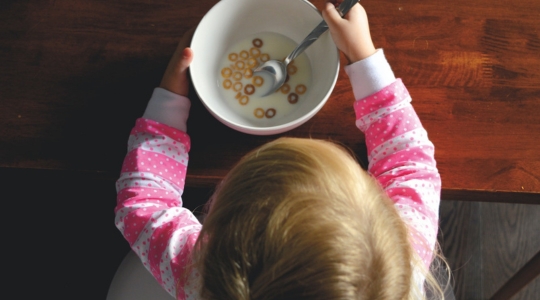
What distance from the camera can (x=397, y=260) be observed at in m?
0.51

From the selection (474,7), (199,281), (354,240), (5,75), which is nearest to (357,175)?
(354,240)

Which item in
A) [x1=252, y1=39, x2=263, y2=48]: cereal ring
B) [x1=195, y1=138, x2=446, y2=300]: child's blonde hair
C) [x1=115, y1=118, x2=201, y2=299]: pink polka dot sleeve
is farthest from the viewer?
[x1=252, y1=39, x2=263, y2=48]: cereal ring

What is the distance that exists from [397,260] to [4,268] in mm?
1093

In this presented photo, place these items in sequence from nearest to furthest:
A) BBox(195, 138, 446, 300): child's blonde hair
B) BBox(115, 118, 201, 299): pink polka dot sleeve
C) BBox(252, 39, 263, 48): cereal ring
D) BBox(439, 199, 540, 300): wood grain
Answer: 1. BBox(195, 138, 446, 300): child's blonde hair
2. BBox(115, 118, 201, 299): pink polka dot sleeve
3. BBox(252, 39, 263, 48): cereal ring
4. BBox(439, 199, 540, 300): wood grain

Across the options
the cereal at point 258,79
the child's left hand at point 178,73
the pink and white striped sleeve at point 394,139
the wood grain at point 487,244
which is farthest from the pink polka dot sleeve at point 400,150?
the wood grain at point 487,244

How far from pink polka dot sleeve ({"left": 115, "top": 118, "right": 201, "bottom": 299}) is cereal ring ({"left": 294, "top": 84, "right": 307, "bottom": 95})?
0.58 feet

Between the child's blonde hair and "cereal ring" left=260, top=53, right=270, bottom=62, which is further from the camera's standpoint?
"cereal ring" left=260, top=53, right=270, bottom=62

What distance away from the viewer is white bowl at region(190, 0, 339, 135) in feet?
2.22

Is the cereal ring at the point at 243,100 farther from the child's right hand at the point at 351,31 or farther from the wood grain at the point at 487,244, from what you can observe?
the wood grain at the point at 487,244

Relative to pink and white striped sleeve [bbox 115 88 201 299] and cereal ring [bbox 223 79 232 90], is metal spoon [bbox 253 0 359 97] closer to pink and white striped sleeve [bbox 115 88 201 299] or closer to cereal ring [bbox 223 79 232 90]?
cereal ring [bbox 223 79 232 90]

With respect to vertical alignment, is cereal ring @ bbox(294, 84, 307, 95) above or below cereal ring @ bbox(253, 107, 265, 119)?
above

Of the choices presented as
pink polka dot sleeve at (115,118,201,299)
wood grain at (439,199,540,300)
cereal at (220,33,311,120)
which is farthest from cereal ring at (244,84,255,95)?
wood grain at (439,199,540,300)

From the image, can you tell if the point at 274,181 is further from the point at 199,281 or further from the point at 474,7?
the point at 474,7

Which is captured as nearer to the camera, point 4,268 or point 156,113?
point 156,113
